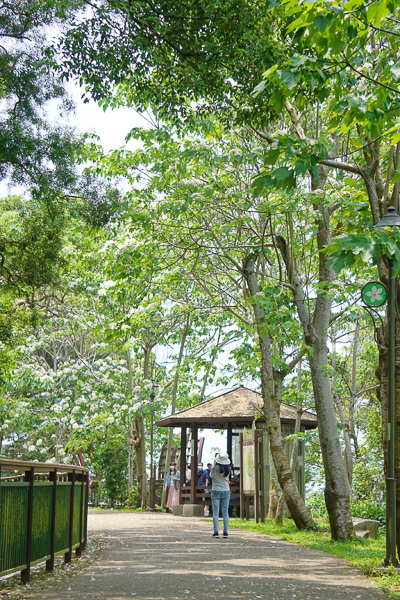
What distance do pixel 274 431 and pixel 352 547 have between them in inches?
148

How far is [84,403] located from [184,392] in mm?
6134

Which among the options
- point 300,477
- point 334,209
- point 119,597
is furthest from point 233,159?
point 300,477

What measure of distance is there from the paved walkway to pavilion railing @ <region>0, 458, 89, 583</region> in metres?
0.38

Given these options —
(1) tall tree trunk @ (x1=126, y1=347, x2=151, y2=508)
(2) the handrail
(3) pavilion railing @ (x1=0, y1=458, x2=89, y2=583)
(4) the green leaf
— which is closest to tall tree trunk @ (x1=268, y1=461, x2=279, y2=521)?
(3) pavilion railing @ (x1=0, y1=458, x2=89, y2=583)

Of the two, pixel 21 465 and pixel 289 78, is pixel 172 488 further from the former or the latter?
pixel 289 78

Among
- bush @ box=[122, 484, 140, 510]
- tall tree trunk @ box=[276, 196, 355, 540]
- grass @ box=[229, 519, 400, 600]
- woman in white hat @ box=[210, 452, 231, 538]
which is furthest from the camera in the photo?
bush @ box=[122, 484, 140, 510]

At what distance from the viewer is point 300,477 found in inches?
679

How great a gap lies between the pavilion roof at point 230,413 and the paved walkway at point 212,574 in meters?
8.18

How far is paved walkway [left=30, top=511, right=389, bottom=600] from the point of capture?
5.81 m

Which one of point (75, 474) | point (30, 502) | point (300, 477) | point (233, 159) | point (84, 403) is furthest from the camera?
point (84, 403)

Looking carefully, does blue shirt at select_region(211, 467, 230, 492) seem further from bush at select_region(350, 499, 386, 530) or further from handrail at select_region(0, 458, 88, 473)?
bush at select_region(350, 499, 386, 530)

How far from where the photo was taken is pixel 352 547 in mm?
10070

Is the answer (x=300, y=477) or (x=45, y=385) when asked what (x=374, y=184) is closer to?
(x=300, y=477)

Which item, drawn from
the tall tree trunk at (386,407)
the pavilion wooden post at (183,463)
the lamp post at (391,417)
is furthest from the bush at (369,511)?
the lamp post at (391,417)
